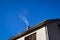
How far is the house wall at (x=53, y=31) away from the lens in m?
12.9

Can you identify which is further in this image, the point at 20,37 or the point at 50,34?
the point at 20,37

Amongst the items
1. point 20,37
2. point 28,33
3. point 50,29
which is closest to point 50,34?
point 50,29

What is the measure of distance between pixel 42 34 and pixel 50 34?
2.46 ft

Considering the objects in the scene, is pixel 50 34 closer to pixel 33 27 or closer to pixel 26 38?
pixel 33 27

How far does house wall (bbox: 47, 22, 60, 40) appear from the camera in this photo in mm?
12856

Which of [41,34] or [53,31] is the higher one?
[53,31]

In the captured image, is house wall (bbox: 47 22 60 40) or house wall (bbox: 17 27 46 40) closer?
house wall (bbox: 47 22 60 40)

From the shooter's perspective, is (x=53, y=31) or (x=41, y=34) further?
(x=41, y=34)

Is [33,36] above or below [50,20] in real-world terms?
below

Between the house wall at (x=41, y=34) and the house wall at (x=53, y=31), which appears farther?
the house wall at (x=41, y=34)

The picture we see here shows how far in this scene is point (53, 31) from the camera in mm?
13172

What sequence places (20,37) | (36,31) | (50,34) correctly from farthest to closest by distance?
(20,37)
(36,31)
(50,34)

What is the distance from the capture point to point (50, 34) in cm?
1295

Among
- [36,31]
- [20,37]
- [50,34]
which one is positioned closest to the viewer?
[50,34]
